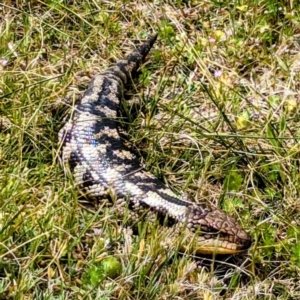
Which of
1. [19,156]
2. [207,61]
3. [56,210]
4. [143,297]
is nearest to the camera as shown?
[143,297]

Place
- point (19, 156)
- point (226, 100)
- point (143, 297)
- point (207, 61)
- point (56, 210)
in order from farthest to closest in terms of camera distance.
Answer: point (207, 61)
point (226, 100)
point (19, 156)
point (56, 210)
point (143, 297)

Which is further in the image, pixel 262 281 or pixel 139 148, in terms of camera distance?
pixel 139 148

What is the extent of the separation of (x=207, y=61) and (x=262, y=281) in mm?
1783

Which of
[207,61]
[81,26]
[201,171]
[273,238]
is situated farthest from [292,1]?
[273,238]

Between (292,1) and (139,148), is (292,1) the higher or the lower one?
the higher one

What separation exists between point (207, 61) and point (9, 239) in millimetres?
2052

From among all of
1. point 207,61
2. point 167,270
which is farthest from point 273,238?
point 207,61

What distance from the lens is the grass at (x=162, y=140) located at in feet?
11.9

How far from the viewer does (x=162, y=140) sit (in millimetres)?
4512

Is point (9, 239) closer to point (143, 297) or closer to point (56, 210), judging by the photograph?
point (56, 210)

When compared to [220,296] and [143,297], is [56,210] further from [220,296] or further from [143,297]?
[220,296]

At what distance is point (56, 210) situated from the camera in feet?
12.5

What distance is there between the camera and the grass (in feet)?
11.9

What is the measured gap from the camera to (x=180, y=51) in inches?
207
